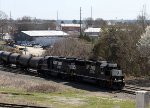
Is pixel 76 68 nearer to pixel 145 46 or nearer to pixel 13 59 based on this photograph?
pixel 145 46

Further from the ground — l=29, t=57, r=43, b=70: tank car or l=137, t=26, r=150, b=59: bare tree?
l=137, t=26, r=150, b=59: bare tree

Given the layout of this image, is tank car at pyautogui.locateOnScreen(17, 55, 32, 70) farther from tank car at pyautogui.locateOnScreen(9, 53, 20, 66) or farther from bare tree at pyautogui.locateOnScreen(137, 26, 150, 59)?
bare tree at pyautogui.locateOnScreen(137, 26, 150, 59)

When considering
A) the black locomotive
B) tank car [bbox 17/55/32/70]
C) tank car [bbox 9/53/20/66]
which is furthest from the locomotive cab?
tank car [bbox 9/53/20/66]

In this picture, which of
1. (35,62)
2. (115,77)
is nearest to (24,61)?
(35,62)

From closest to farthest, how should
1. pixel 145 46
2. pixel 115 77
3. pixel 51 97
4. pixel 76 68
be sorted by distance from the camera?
pixel 51 97 < pixel 115 77 < pixel 76 68 < pixel 145 46

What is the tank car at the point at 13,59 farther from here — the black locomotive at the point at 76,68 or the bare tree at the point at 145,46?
the bare tree at the point at 145,46

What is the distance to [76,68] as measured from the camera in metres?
43.2

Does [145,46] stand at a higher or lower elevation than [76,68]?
higher

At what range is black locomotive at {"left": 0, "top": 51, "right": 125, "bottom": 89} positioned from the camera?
122ft

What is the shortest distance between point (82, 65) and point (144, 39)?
9318mm

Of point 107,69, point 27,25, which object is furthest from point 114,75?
point 27,25

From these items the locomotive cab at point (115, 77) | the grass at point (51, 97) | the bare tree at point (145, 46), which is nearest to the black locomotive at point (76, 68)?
the locomotive cab at point (115, 77)

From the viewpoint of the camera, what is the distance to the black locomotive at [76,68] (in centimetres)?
3722

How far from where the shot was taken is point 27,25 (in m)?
182
